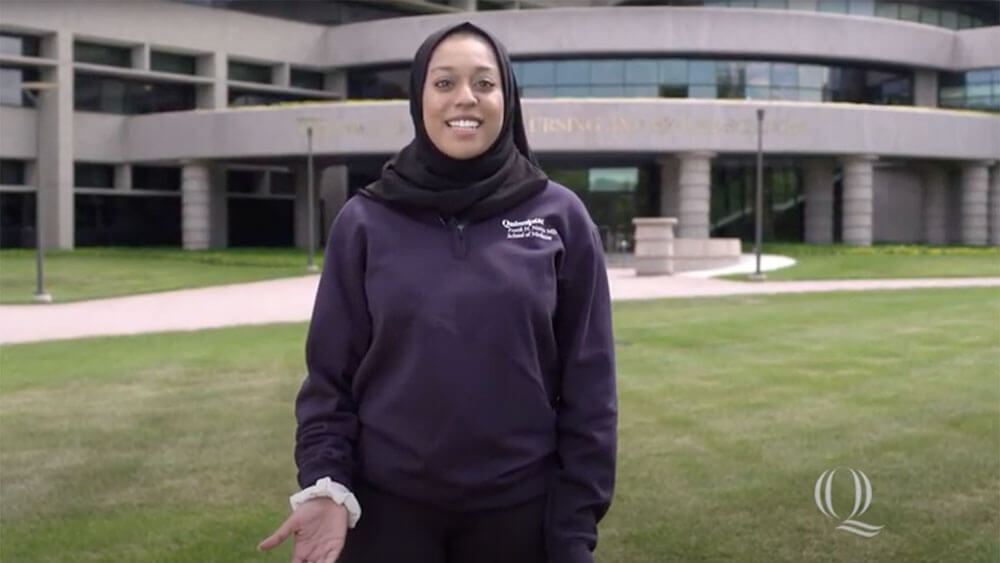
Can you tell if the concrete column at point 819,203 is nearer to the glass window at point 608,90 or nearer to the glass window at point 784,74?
the glass window at point 784,74

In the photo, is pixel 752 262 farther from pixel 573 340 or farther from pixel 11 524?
pixel 573 340

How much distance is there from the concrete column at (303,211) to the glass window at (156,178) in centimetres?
433

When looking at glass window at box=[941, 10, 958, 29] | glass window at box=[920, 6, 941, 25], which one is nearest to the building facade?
glass window at box=[920, 6, 941, 25]

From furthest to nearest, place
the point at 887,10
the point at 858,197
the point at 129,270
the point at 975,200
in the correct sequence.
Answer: the point at 887,10
the point at 975,200
the point at 858,197
the point at 129,270

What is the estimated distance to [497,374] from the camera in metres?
2.87

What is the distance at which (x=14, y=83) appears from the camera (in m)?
40.0

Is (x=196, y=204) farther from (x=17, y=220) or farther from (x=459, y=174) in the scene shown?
(x=459, y=174)

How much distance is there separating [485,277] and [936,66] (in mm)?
44405

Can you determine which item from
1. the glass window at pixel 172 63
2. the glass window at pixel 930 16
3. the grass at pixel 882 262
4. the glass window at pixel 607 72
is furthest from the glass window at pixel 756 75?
the glass window at pixel 172 63

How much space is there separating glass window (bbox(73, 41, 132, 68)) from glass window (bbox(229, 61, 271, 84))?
3765mm

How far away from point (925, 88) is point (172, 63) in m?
27.0

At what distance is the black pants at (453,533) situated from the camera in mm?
2945

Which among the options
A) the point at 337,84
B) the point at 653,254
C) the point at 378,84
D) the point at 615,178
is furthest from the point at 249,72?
the point at 653,254

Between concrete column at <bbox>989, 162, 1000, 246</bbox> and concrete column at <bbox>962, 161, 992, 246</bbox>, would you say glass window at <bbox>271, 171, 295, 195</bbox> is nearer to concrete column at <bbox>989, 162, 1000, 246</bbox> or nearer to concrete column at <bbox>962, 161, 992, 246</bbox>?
concrete column at <bbox>962, 161, 992, 246</bbox>
